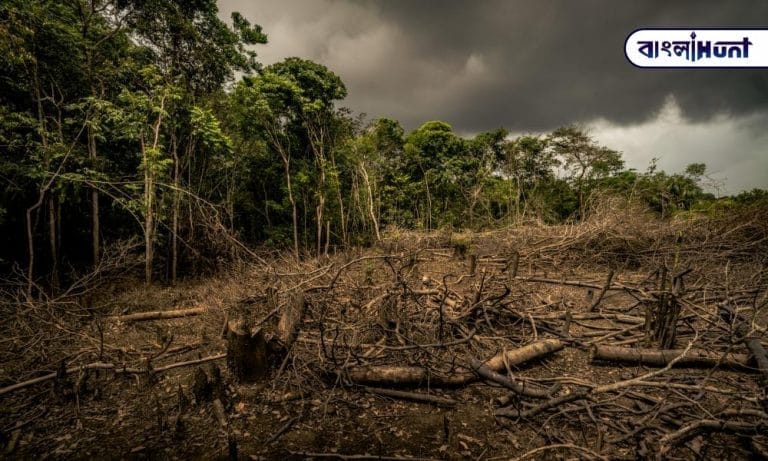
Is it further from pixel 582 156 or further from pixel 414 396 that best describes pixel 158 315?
pixel 582 156

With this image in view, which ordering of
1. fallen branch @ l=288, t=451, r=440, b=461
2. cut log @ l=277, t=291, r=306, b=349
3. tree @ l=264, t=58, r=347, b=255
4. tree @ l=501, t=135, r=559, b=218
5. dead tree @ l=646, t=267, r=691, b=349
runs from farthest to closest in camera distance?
tree @ l=501, t=135, r=559, b=218, tree @ l=264, t=58, r=347, b=255, cut log @ l=277, t=291, r=306, b=349, dead tree @ l=646, t=267, r=691, b=349, fallen branch @ l=288, t=451, r=440, b=461

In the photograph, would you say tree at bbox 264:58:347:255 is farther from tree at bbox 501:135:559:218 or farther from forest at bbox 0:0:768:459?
tree at bbox 501:135:559:218

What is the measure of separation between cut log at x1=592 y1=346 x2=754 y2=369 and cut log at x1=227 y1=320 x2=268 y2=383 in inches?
171

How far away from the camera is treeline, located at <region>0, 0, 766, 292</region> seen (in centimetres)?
788

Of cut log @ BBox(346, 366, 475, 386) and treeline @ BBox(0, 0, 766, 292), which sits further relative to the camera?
treeline @ BBox(0, 0, 766, 292)

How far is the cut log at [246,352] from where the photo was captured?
12.0 ft

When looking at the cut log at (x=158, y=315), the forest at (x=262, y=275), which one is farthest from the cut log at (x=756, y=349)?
the cut log at (x=158, y=315)

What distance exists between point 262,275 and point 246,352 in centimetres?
245

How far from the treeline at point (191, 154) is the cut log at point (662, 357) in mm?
5553

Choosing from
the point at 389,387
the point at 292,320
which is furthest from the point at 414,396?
the point at 292,320

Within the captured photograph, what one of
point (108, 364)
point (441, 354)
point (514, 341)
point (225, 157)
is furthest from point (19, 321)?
point (225, 157)

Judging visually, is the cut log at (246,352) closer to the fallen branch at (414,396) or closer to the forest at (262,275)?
the forest at (262,275)

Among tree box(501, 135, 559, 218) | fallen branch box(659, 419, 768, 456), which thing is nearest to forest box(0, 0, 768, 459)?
fallen branch box(659, 419, 768, 456)

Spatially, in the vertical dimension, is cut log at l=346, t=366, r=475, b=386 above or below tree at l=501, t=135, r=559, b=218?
below
